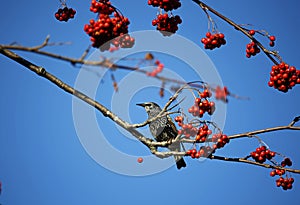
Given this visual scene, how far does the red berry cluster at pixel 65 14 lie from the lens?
3.43 m

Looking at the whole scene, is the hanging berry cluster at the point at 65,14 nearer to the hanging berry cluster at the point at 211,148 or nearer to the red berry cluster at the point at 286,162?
the hanging berry cluster at the point at 211,148

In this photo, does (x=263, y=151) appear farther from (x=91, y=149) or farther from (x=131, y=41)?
(x=91, y=149)

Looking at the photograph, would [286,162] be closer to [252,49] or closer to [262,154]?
[262,154]

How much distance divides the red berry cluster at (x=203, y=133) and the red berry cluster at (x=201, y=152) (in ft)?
0.36

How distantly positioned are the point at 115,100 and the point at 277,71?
7.31 feet

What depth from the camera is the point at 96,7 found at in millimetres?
2844

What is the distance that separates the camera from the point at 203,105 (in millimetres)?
2859

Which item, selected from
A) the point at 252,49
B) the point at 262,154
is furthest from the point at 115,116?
the point at 252,49

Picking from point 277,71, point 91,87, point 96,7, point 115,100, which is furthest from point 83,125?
point 277,71

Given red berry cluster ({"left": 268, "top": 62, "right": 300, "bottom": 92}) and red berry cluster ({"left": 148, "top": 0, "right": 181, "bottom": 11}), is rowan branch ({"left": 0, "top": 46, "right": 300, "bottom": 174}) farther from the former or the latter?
red berry cluster ({"left": 148, "top": 0, "right": 181, "bottom": 11})

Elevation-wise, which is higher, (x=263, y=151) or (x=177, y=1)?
(x=177, y=1)

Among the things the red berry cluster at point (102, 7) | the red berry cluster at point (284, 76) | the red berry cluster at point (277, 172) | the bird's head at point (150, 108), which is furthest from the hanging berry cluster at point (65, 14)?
the bird's head at point (150, 108)

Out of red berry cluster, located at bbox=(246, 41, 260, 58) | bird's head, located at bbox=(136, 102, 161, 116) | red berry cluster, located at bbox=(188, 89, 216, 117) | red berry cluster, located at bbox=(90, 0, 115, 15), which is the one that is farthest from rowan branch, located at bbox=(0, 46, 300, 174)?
bird's head, located at bbox=(136, 102, 161, 116)

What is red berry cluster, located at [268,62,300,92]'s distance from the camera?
3.04 meters
